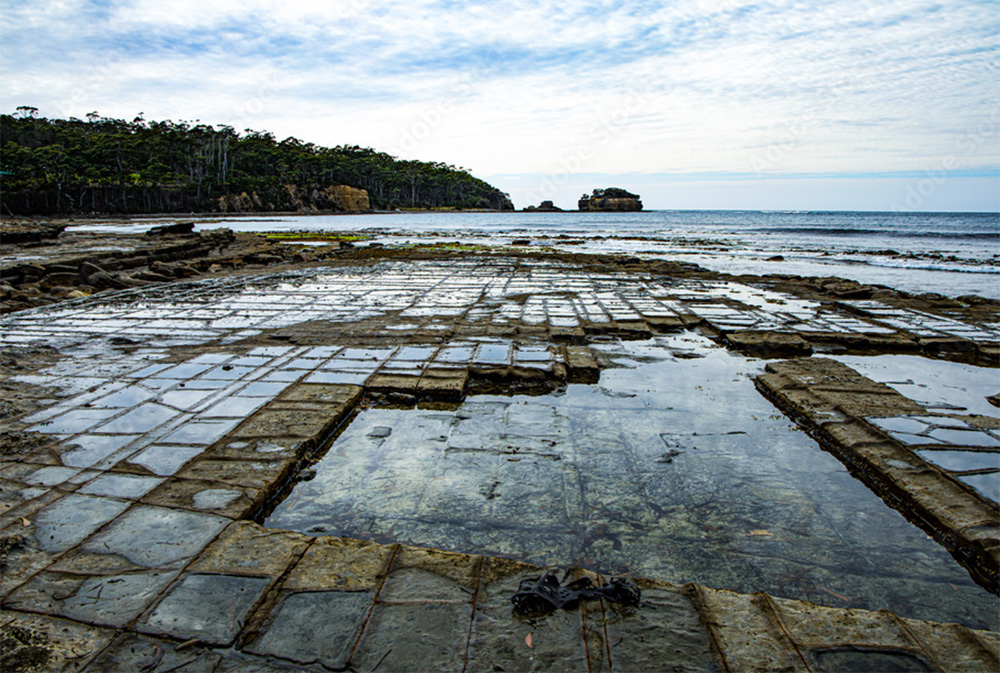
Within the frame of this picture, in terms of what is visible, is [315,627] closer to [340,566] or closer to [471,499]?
[340,566]

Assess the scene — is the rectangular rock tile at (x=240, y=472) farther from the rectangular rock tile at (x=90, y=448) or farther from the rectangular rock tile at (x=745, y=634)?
the rectangular rock tile at (x=745, y=634)

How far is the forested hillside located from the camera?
5303cm

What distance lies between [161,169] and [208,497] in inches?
2979

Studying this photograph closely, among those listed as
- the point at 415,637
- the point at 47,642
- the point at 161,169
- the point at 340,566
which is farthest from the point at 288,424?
the point at 161,169

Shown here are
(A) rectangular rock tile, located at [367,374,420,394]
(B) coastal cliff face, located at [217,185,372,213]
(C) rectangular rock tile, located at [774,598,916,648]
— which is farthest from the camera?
(B) coastal cliff face, located at [217,185,372,213]

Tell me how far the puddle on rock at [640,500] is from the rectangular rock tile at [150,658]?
0.95 metres

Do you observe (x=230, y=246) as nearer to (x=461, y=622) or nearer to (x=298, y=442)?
(x=298, y=442)

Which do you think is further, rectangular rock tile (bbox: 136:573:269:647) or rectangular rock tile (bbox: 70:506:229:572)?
rectangular rock tile (bbox: 70:506:229:572)

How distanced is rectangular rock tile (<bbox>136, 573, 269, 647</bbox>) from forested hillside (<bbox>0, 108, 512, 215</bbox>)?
62.9 metres

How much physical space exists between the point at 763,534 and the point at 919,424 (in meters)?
2.09

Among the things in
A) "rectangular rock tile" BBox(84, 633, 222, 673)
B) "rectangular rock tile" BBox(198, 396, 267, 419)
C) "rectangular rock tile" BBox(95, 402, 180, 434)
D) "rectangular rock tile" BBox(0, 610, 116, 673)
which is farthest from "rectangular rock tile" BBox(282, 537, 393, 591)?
"rectangular rock tile" BBox(95, 402, 180, 434)

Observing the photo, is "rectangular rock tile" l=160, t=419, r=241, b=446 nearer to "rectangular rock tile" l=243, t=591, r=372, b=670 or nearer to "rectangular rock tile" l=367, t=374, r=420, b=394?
"rectangular rock tile" l=367, t=374, r=420, b=394

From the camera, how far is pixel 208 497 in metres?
2.96

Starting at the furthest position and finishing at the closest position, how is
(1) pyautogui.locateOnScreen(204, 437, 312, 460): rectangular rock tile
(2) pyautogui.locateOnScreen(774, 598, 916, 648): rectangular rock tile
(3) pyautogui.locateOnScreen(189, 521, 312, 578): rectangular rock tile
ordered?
(1) pyautogui.locateOnScreen(204, 437, 312, 460): rectangular rock tile → (3) pyautogui.locateOnScreen(189, 521, 312, 578): rectangular rock tile → (2) pyautogui.locateOnScreen(774, 598, 916, 648): rectangular rock tile
